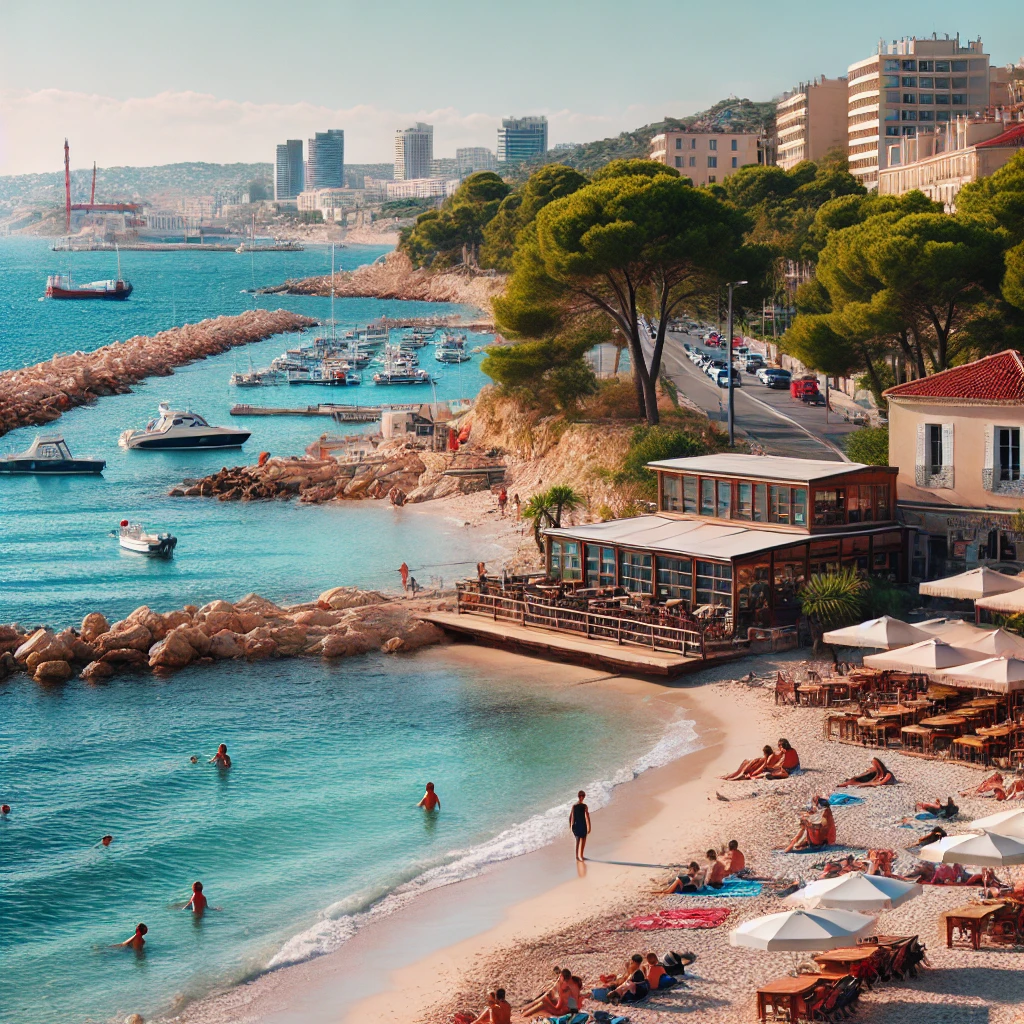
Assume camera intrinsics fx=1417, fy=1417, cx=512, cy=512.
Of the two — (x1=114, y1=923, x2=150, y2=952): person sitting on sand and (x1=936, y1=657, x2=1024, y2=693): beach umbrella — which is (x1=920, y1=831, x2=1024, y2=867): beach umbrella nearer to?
(x1=936, y1=657, x2=1024, y2=693): beach umbrella

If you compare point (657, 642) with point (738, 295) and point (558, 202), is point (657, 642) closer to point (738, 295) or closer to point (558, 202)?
point (738, 295)

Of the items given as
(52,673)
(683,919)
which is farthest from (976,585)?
(52,673)

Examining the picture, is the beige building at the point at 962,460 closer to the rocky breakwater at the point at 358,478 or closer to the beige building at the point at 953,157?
the rocky breakwater at the point at 358,478

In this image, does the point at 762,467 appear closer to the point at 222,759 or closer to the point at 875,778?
the point at 875,778

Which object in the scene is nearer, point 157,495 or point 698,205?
point 698,205

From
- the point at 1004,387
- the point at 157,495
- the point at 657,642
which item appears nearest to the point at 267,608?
the point at 657,642

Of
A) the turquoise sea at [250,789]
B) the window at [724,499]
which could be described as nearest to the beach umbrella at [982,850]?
the turquoise sea at [250,789]
